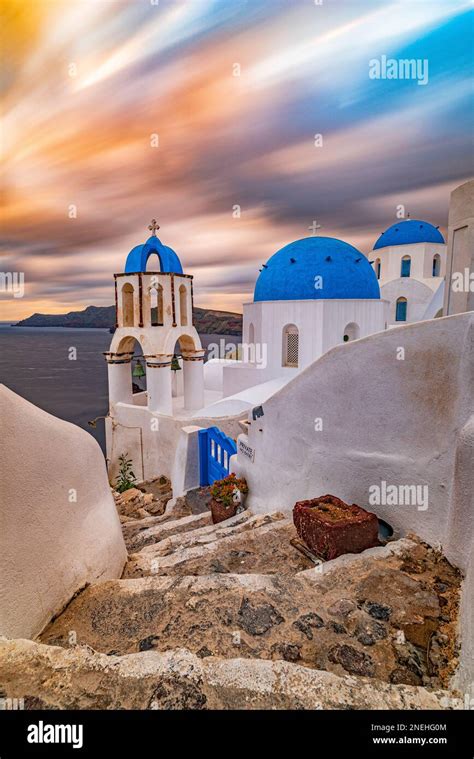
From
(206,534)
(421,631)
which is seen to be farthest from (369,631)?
(206,534)

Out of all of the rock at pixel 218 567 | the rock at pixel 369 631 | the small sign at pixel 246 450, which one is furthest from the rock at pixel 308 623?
the small sign at pixel 246 450

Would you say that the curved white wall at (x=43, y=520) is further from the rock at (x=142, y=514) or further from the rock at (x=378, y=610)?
the rock at (x=142, y=514)

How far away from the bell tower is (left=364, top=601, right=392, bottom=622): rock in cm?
1267

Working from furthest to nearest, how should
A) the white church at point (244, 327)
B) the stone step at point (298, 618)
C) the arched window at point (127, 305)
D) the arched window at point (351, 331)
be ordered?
1. the arched window at point (127, 305)
2. the arched window at point (351, 331)
3. the white church at point (244, 327)
4. the stone step at point (298, 618)

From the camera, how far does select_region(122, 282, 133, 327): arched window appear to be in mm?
15680

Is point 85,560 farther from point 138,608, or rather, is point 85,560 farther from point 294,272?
point 294,272

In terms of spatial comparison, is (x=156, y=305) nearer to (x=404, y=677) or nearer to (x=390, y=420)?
(x=390, y=420)

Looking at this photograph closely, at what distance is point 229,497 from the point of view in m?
7.30

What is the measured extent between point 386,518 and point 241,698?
2600 millimetres

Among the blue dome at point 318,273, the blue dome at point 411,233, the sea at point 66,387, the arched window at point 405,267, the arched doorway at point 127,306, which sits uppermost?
the blue dome at point 411,233

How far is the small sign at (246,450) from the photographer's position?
7.25m

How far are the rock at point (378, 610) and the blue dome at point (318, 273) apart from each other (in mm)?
12765

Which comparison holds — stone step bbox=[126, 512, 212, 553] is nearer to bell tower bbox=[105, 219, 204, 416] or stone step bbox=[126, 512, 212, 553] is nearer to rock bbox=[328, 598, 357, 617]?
rock bbox=[328, 598, 357, 617]

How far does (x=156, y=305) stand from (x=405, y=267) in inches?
693
